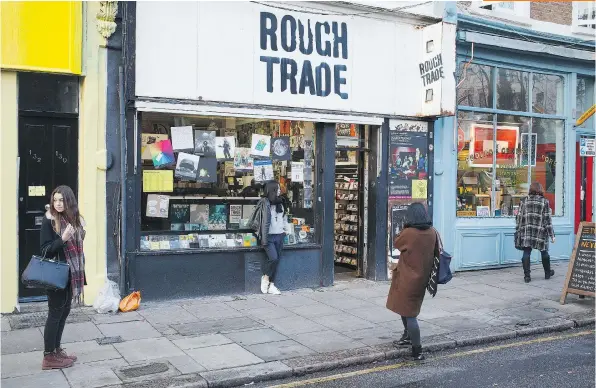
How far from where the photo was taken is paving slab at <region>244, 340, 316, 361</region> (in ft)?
23.4

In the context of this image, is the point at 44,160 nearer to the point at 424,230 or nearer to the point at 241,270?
the point at 241,270

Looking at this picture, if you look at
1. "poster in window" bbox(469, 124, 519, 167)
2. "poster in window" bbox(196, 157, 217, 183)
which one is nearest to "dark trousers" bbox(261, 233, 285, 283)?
"poster in window" bbox(196, 157, 217, 183)

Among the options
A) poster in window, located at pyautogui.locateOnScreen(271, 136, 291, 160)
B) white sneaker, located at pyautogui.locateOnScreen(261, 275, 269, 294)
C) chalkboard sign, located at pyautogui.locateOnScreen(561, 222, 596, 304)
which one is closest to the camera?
chalkboard sign, located at pyautogui.locateOnScreen(561, 222, 596, 304)

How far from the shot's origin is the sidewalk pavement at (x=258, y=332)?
6520 millimetres

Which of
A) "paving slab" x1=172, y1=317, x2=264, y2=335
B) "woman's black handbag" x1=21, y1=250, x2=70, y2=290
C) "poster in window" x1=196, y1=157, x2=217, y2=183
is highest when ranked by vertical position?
"poster in window" x1=196, y1=157, x2=217, y2=183

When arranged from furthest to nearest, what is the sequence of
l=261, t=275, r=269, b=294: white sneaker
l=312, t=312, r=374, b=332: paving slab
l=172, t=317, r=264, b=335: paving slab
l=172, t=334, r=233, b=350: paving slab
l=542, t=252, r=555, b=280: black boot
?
l=542, t=252, r=555, b=280: black boot
l=261, t=275, r=269, b=294: white sneaker
l=312, t=312, r=374, b=332: paving slab
l=172, t=317, r=264, b=335: paving slab
l=172, t=334, r=233, b=350: paving slab

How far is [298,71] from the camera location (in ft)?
35.7

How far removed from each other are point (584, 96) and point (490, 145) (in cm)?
350

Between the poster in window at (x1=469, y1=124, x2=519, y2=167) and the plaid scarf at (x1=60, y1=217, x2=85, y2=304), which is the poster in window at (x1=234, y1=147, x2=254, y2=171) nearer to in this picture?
the plaid scarf at (x1=60, y1=217, x2=85, y2=304)

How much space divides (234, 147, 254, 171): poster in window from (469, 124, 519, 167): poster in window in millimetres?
4972

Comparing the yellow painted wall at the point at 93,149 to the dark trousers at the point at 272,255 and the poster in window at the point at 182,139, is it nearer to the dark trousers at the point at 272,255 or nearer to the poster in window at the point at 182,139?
the poster in window at the point at 182,139

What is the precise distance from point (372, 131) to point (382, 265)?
2.50 m

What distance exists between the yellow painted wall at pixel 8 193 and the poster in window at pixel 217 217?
3008 millimetres

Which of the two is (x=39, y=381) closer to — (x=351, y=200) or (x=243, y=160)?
(x=243, y=160)
